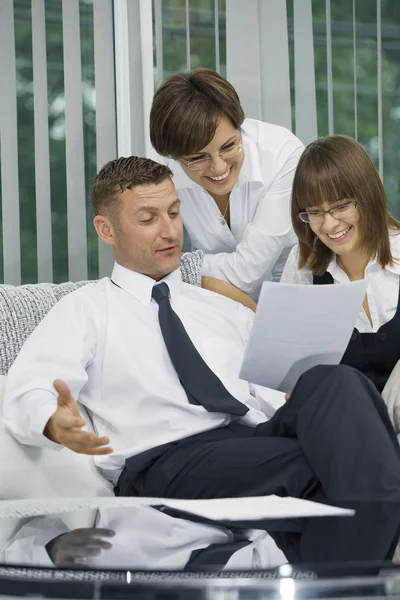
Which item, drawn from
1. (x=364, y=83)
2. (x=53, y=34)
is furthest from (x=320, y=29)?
(x=53, y=34)

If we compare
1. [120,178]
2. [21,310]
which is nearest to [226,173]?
[120,178]

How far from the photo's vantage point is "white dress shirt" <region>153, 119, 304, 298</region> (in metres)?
2.32

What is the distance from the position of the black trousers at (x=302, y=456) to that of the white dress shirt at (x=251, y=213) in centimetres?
65

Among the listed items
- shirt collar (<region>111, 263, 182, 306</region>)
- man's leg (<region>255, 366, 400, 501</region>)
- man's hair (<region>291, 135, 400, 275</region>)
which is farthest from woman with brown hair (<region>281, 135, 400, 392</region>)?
man's leg (<region>255, 366, 400, 501</region>)

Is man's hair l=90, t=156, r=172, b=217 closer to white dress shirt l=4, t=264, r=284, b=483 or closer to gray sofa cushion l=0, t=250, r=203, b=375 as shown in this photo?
white dress shirt l=4, t=264, r=284, b=483

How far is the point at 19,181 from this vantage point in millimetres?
3094

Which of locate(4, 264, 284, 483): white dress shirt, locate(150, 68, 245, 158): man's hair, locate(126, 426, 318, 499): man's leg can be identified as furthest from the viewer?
locate(150, 68, 245, 158): man's hair

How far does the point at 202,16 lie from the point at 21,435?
2.11m

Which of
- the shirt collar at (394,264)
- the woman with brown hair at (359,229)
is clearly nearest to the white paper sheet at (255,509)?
the woman with brown hair at (359,229)

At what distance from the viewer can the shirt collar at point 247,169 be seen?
94.5 inches

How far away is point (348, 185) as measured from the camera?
2.00m

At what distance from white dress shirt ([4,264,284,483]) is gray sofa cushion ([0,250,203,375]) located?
0.16 meters

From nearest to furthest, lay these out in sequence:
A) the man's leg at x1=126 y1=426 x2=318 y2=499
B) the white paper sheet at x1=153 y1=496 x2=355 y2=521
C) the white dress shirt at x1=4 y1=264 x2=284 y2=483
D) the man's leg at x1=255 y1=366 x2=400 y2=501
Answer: the white paper sheet at x1=153 y1=496 x2=355 y2=521 < the man's leg at x1=255 y1=366 x2=400 y2=501 < the man's leg at x1=126 y1=426 x2=318 y2=499 < the white dress shirt at x1=4 y1=264 x2=284 y2=483

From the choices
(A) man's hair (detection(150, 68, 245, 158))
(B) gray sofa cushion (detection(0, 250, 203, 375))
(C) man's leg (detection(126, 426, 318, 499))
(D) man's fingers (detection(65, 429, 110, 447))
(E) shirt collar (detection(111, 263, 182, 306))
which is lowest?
(C) man's leg (detection(126, 426, 318, 499))
